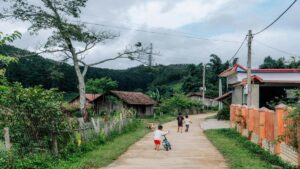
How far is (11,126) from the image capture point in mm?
14594

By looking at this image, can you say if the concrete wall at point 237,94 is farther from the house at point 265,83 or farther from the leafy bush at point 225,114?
the leafy bush at point 225,114

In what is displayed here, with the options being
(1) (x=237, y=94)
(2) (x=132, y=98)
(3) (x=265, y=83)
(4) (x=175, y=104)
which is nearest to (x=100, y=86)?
(2) (x=132, y=98)

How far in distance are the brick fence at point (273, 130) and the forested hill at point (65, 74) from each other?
21.7 metres

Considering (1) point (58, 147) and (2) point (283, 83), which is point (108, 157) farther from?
(2) point (283, 83)

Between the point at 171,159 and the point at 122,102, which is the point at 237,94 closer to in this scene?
the point at 122,102

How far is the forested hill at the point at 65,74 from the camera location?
43616mm

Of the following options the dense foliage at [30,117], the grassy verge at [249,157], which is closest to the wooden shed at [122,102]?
the grassy verge at [249,157]

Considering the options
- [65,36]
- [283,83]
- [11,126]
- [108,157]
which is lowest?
[108,157]

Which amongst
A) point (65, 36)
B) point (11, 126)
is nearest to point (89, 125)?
point (11, 126)

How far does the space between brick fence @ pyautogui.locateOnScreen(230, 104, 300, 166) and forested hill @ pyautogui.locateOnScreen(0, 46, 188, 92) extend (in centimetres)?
2166

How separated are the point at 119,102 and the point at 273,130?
47.8m

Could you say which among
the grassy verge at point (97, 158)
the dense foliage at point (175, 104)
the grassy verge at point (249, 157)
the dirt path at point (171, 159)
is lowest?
the dirt path at point (171, 159)

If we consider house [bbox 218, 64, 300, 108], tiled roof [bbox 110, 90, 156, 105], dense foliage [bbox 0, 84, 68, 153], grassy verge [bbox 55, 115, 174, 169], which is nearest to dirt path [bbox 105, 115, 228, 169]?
grassy verge [bbox 55, 115, 174, 169]

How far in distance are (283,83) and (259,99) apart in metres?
4.00
